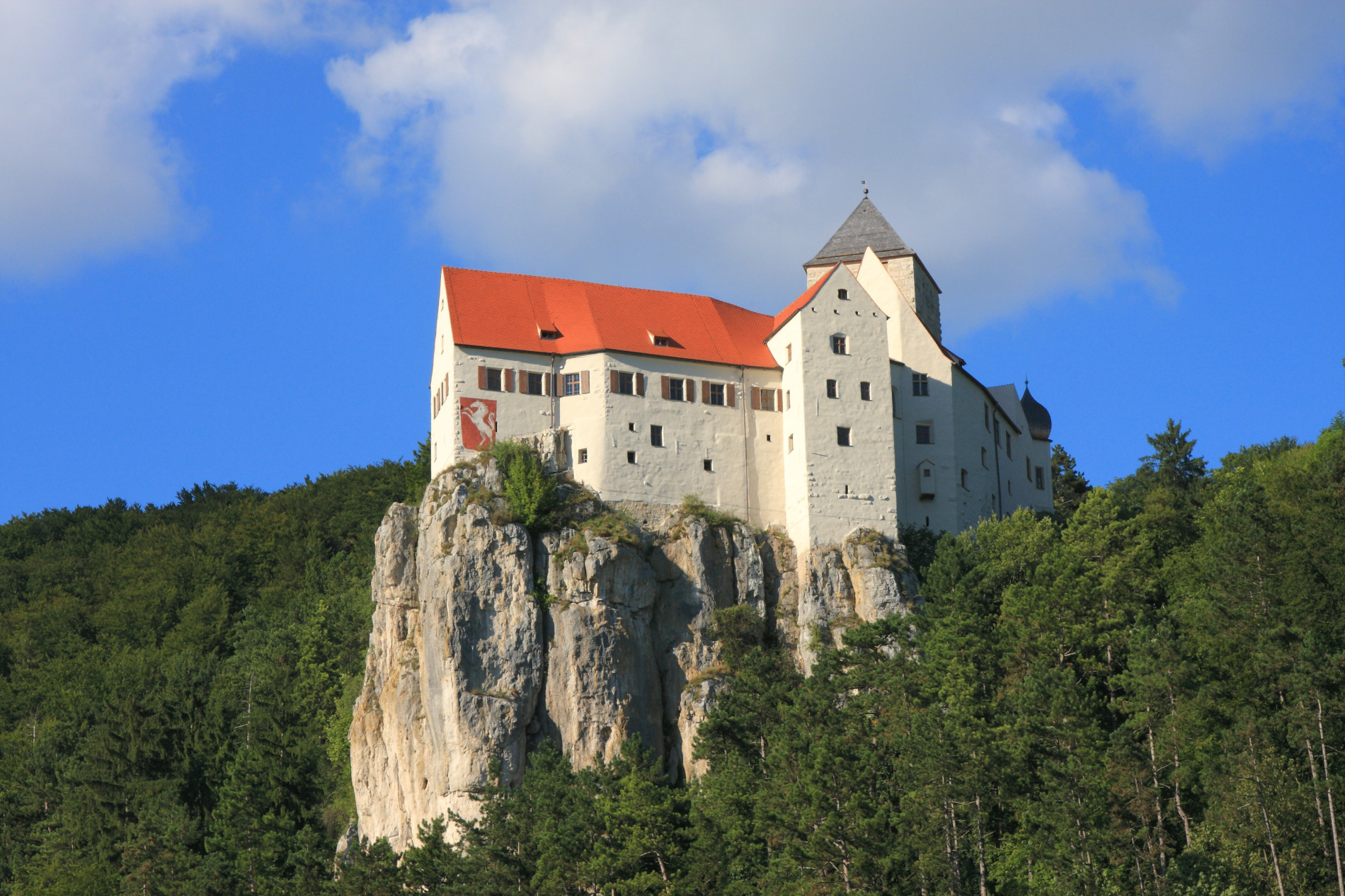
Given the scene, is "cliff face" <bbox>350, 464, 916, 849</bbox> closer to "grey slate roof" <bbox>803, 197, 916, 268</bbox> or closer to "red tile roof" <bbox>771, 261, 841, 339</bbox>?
"red tile roof" <bbox>771, 261, 841, 339</bbox>

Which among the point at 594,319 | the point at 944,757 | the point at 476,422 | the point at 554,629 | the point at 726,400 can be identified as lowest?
the point at 944,757

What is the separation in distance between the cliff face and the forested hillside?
1708 millimetres

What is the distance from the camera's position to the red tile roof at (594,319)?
65.2 m

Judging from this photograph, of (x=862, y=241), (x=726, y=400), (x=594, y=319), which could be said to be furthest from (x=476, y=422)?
(x=862, y=241)

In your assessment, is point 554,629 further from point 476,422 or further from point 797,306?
point 797,306

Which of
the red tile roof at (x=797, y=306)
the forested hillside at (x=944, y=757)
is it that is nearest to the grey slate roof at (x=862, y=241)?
the red tile roof at (x=797, y=306)

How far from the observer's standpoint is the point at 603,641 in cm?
5881

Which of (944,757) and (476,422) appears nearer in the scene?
(944,757)

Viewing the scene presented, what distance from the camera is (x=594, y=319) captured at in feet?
219

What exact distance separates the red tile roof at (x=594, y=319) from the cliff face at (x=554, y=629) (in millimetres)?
6650

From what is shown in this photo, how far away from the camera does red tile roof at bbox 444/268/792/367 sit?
6525 centimetres

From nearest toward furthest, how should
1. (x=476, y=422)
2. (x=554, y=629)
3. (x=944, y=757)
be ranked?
(x=944, y=757) < (x=554, y=629) < (x=476, y=422)

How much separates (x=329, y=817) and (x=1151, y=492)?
3654cm

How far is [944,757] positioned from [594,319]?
26816 mm
